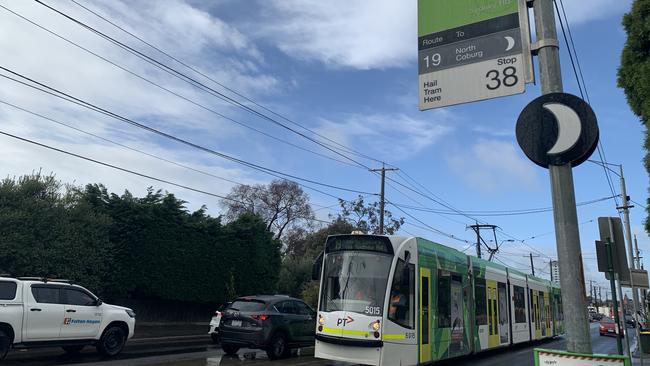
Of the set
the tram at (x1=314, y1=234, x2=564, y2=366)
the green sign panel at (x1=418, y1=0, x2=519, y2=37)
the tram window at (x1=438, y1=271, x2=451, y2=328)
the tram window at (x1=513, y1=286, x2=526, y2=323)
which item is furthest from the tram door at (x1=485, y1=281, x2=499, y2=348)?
the green sign panel at (x1=418, y1=0, x2=519, y2=37)

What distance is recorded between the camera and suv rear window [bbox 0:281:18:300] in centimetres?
1149

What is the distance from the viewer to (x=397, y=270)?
1130cm

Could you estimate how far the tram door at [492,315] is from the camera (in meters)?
16.9

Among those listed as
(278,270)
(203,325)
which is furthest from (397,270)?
(278,270)

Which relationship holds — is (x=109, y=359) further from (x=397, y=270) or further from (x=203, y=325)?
(x=203, y=325)

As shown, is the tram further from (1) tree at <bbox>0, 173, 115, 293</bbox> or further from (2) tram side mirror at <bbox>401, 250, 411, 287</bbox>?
(1) tree at <bbox>0, 173, 115, 293</bbox>

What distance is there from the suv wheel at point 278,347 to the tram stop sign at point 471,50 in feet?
34.6

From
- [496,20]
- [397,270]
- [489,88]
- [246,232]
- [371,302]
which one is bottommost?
[371,302]

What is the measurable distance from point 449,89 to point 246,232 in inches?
984

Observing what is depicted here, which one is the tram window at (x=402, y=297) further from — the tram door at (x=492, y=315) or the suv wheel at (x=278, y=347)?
the tram door at (x=492, y=315)

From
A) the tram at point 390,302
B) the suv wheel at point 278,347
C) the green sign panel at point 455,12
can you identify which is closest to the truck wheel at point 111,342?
the suv wheel at point 278,347

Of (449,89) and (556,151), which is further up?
(449,89)

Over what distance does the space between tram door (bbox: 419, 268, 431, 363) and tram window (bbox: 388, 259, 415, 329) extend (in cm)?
45

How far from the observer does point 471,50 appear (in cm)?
515
